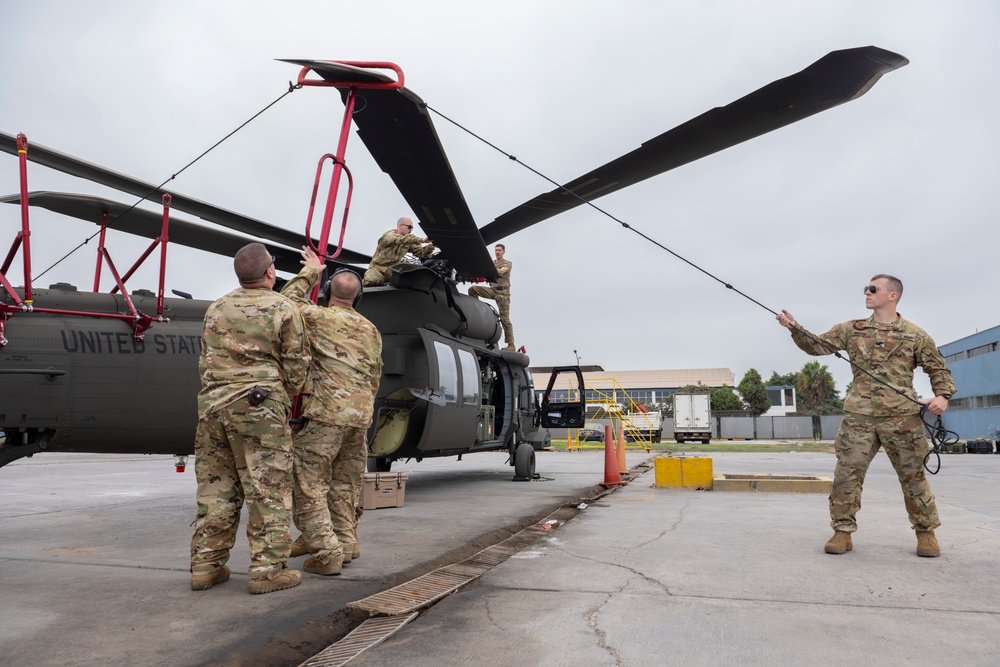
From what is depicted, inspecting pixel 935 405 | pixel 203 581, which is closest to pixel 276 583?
pixel 203 581

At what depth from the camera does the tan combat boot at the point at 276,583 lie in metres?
3.49

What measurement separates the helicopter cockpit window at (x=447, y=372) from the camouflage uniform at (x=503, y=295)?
193 centimetres

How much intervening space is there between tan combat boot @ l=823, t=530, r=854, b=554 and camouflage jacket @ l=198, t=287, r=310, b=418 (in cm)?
370

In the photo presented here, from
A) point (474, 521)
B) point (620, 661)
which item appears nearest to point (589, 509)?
point (474, 521)

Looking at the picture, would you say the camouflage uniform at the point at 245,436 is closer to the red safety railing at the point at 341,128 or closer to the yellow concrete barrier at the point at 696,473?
the red safety railing at the point at 341,128

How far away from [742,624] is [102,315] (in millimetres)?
4915

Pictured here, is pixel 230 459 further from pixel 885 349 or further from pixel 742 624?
pixel 885 349

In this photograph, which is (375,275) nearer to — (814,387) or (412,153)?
(412,153)

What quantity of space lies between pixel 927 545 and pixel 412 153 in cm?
453

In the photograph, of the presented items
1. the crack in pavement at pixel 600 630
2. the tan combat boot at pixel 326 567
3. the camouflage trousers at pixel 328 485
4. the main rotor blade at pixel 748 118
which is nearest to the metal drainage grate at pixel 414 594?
the tan combat boot at pixel 326 567

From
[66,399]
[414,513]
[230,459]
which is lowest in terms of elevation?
[414,513]

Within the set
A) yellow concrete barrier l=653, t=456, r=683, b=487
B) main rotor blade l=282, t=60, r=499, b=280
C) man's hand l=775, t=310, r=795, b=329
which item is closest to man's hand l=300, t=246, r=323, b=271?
main rotor blade l=282, t=60, r=499, b=280

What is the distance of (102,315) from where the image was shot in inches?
205

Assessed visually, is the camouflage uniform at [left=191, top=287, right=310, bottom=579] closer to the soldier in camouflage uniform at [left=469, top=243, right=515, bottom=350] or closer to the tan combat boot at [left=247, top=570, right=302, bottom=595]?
the tan combat boot at [left=247, top=570, right=302, bottom=595]
